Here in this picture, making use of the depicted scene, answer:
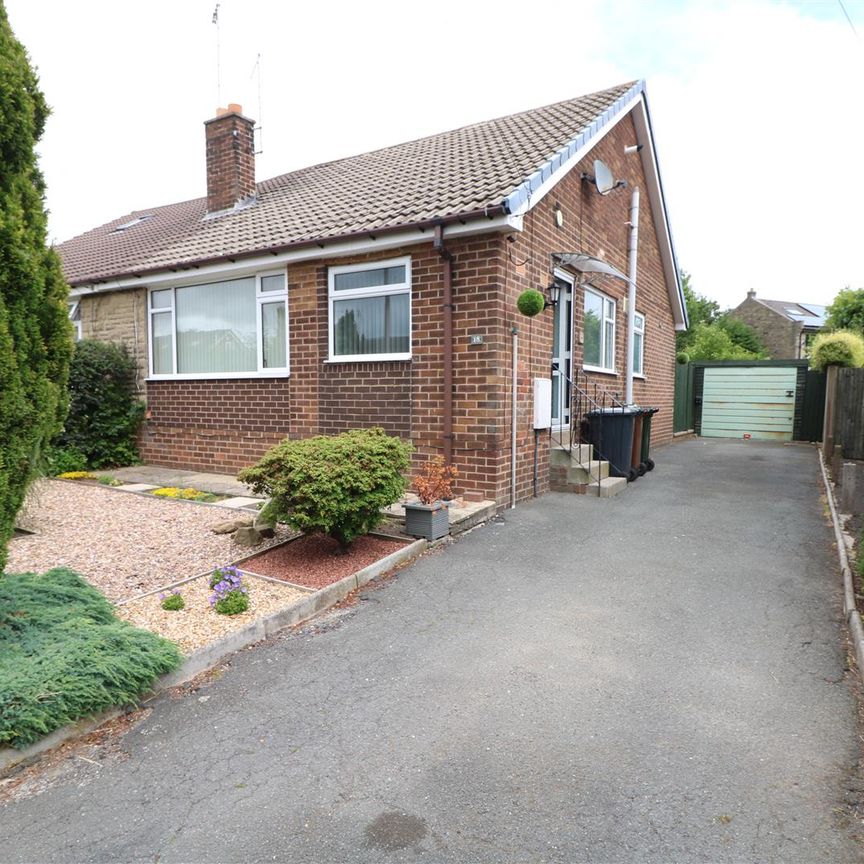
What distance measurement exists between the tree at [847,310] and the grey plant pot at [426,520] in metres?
26.3

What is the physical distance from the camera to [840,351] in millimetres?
13344

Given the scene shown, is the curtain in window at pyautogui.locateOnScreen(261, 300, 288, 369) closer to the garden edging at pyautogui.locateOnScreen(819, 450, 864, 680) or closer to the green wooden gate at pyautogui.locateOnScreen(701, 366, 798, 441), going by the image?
the garden edging at pyautogui.locateOnScreen(819, 450, 864, 680)

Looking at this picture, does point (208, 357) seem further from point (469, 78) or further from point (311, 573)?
point (469, 78)

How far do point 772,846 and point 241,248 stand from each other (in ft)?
29.1

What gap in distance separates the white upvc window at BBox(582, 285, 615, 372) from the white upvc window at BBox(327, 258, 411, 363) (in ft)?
10.9

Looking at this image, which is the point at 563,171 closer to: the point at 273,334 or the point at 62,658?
the point at 273,334

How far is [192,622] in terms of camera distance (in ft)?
13.0

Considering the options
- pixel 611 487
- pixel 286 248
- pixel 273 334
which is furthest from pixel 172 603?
pixel 611 487

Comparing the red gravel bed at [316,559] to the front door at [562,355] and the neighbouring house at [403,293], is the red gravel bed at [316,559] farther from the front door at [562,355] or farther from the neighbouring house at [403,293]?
the front door at [562,355]

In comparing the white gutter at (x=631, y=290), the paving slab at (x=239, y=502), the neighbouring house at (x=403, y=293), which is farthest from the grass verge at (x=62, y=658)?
the white gutter at (x=631, y=290)

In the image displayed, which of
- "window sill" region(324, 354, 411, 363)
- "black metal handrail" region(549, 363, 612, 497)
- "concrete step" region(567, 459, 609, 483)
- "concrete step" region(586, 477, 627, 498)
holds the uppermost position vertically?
"window sill" region(324, 354, 411, 363)

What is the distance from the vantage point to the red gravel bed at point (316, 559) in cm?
489

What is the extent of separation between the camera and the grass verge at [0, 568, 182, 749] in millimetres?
2672

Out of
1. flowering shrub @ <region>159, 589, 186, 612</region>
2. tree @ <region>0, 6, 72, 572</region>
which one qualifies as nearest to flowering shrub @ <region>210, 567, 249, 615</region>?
flowering shrub @ <region>159, 589, 186, 612</region>
